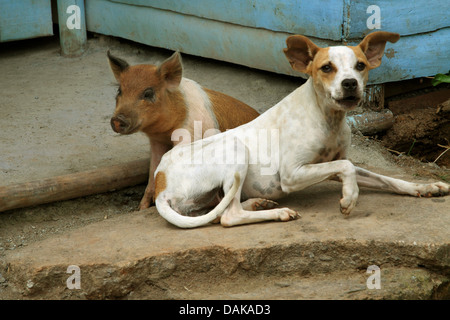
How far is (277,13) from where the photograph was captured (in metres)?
6.93

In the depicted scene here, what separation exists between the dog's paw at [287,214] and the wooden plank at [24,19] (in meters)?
5.28

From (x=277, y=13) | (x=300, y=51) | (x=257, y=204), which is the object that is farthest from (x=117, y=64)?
(x=277, y=13)

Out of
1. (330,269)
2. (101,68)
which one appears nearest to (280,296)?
(330,269)

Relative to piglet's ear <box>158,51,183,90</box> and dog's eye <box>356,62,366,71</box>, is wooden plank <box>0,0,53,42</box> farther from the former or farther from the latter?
dog's eye <box>356,62,366,71</box>

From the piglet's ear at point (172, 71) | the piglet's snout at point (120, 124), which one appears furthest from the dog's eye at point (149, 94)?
the piglet's snout at point (120, 124)

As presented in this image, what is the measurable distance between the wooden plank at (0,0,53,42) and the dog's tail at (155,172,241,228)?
4.78 m

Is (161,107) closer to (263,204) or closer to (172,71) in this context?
(172,71)

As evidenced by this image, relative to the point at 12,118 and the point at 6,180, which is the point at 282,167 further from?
the point at 12,118

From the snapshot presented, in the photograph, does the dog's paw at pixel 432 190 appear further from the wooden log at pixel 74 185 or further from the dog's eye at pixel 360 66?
the wooden log at pixel 74 185

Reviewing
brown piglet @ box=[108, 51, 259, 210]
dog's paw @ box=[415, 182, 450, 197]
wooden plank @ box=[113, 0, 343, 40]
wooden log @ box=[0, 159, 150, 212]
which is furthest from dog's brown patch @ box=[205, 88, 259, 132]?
dog's paw @ box=[415, 182, 450, 197]

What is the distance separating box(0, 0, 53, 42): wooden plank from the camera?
8.70 m

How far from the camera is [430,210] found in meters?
4.81

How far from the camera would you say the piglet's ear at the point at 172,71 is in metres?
5.47

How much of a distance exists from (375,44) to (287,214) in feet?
4.65
